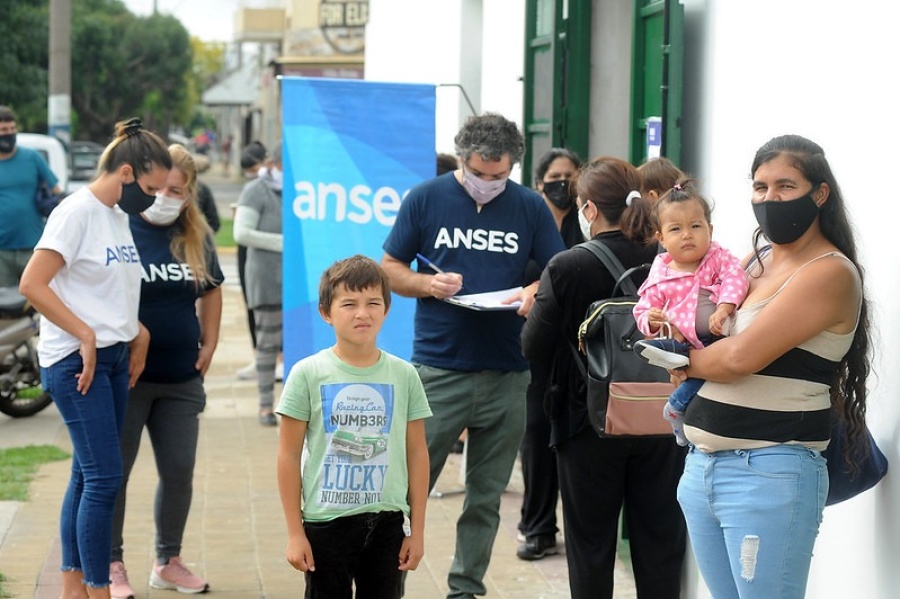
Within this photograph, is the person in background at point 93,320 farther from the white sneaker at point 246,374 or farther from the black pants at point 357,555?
the white sneaker at point 246,374

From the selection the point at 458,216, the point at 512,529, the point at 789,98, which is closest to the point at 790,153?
the point at 789,98

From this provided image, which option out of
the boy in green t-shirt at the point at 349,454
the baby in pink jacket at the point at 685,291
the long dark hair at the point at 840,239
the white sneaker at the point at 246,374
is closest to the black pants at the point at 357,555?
the boy in green t-shirt at the point at 349,454

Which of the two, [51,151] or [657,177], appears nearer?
[657,177]

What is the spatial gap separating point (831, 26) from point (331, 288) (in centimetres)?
184

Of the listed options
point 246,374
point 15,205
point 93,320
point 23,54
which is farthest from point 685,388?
point 23,54

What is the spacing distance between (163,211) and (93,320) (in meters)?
0.71

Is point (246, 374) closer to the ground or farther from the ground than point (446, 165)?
closer to the ground

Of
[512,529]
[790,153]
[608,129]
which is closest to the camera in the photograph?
[790,153]

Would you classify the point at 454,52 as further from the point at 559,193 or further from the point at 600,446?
the point at 600,446

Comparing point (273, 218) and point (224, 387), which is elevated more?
point (273, 218)

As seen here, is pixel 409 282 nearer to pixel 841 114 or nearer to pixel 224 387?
pixel 841 114

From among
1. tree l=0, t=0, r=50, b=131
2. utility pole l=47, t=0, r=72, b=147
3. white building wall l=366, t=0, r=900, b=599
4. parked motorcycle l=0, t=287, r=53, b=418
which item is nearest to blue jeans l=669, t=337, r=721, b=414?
white building wall l=366, t=0, r=900, b=599

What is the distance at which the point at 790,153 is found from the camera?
3.56m

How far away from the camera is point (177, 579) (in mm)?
6039
